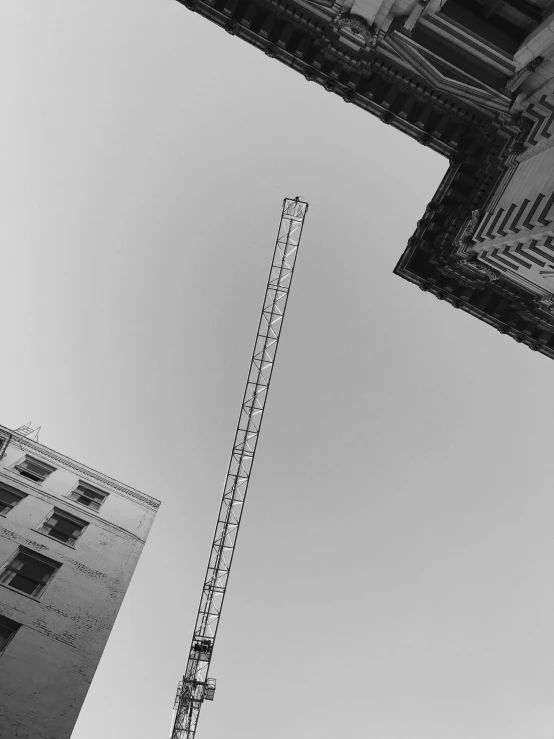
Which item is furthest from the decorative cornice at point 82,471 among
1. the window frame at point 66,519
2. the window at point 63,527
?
the window at point 63,527

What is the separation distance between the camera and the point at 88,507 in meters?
28.8

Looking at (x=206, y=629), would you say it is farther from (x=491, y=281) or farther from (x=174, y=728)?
(x=491, y=281)

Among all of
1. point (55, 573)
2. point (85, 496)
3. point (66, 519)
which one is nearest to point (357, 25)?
point (55, 573)

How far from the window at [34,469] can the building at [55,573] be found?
0.19 feet

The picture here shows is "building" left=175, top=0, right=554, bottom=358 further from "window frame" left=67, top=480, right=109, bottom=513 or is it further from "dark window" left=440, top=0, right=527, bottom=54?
"window frame" left=67, top=480, right=109, bottom=513

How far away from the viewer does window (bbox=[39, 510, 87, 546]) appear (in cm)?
2539

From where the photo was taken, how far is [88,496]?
30.6 m

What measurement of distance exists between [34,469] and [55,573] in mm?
9287

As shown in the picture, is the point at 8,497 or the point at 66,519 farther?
the point at 66,519

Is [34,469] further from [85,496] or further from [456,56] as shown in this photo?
[456,56]

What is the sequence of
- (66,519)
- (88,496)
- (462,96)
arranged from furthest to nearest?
(88,496) < (66,519) < (462,96)

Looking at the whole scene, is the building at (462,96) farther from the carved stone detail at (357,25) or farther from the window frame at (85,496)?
the window frame at (85,496)

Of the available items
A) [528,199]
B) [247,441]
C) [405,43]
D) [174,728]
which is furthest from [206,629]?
[405,43]

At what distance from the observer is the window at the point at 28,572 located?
2142 centimetres
